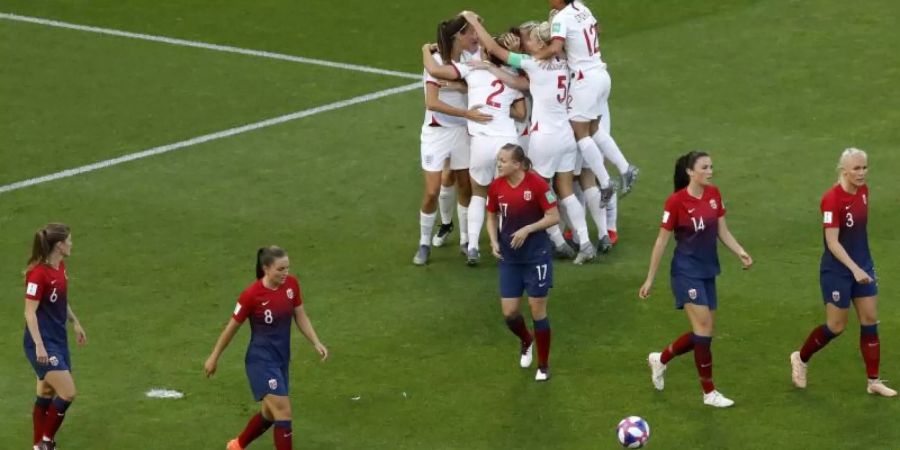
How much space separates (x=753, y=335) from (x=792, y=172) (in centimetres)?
537

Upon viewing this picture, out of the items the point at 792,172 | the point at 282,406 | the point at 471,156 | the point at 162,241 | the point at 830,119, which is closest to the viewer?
the point at 282,406

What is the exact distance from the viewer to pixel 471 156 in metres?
18.5

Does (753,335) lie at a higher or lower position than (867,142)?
lower

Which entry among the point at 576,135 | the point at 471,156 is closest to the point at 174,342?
the point at 471,156

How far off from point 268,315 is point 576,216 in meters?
5.69

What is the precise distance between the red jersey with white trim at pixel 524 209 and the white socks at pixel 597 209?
3403 mm

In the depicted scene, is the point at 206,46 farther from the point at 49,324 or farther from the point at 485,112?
the point at 49,324

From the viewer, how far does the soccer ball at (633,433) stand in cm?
1393

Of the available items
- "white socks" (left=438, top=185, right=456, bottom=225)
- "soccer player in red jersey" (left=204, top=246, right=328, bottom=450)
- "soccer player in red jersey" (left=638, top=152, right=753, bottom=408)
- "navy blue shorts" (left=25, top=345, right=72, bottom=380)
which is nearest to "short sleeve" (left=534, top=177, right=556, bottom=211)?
"soccer player in red jersey" (left=638, top=152, right=753, bottom=408)

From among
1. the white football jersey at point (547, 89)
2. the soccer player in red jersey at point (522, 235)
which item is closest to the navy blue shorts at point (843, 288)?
the soccer player in red jersey at point (522, 235)

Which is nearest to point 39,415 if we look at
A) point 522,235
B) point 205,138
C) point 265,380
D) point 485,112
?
point 265,380

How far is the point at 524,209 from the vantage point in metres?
15.8

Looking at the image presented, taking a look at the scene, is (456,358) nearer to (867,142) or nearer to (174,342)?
(174,342)

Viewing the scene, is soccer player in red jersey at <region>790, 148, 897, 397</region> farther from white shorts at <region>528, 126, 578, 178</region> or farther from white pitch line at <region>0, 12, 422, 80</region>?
white pitch line at <region>0, 12, 422, 80</region>
